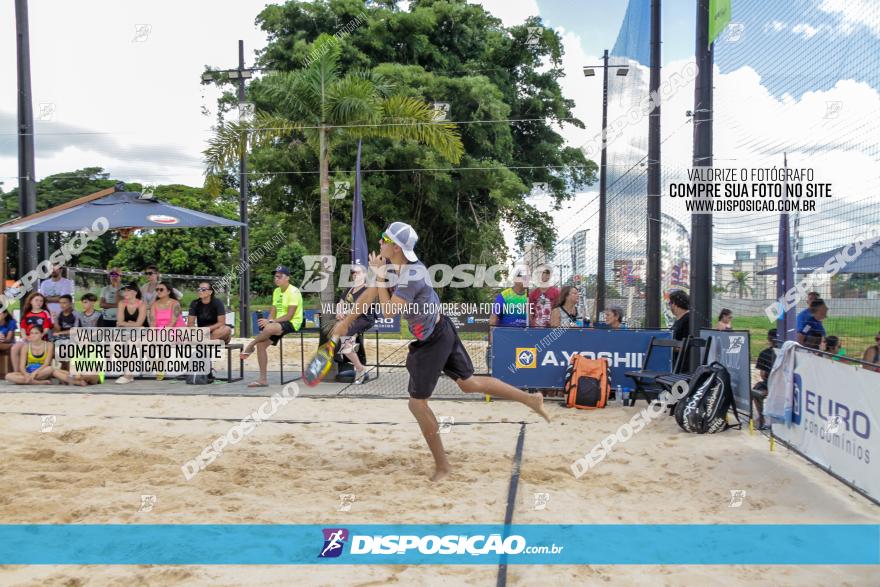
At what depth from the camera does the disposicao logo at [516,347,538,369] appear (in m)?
8.35

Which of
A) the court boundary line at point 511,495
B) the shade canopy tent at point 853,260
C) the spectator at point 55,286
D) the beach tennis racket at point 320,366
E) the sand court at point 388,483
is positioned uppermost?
the shade canopy tent at point 853,260

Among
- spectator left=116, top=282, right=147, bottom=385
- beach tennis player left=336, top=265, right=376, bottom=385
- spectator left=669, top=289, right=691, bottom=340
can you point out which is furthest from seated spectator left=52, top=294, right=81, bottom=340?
spectator left=669, top=289, right=691, bottom=340

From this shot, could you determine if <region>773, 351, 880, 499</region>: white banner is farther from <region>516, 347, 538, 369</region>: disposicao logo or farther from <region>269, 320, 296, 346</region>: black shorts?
Answer: <region>269, 320, 296, 346</region>: black shorts

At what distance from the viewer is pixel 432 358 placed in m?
4.80

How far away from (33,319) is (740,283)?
10288mm

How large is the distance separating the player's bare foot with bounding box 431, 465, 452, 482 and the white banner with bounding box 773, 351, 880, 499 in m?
2.64

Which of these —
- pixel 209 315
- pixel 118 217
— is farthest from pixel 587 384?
pixel 118 217

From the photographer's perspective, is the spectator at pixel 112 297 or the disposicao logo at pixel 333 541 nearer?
the disposicao logo at pixel 333 541

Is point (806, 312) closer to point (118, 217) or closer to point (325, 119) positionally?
point (325, 119)

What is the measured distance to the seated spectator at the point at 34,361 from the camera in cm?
947

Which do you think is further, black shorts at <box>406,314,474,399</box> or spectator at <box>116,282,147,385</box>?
spectator at <box>116,282,147,385</box>

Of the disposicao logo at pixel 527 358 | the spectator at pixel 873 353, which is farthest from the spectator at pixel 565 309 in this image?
the spectator at pixel 873 353

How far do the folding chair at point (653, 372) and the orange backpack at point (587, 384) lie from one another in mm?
336

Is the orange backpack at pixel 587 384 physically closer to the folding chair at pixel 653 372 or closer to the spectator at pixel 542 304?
the folding chair at pixel 653 372
